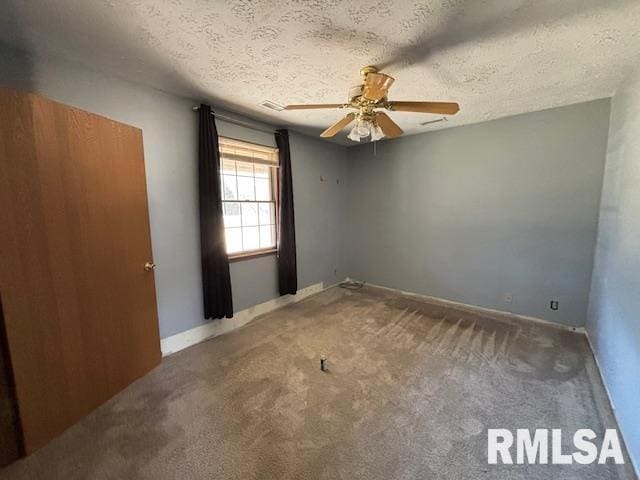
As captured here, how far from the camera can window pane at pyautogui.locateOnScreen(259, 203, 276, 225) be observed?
3.30 meters

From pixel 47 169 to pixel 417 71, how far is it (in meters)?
2.50

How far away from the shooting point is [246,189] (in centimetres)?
309

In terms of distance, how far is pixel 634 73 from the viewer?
1.84 metres

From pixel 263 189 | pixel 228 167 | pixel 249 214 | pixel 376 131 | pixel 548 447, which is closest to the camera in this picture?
pixel 548 447

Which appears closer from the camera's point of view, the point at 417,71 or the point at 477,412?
the point at 477,412

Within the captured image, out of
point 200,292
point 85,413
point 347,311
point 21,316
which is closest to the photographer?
point 21,316

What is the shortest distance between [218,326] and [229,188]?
1.55 meters

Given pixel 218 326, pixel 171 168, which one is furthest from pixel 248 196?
pixel 218 326

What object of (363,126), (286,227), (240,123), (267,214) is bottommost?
(286,227)

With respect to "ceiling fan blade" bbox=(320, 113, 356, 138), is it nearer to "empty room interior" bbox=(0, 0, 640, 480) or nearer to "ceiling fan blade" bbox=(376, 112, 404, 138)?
"empty room interior" bbox=(0, 0, 640, 480)

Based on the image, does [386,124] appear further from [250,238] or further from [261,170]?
[250,238]

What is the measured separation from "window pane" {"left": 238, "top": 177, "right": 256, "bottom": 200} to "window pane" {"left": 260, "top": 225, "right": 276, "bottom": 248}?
43 centimetres

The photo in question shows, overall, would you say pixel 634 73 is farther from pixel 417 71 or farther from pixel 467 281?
pixel 467 281

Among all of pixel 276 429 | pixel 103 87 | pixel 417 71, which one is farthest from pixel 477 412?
pixel 103 87
